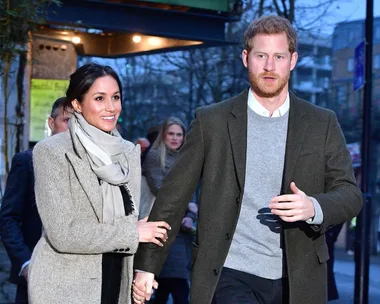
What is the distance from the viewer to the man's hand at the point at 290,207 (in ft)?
14.2

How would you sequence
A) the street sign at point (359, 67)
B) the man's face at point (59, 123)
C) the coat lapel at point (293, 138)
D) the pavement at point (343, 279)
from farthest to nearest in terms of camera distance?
the street sign at point (359, 67) < the pavement at point (343, 279) < the man's face at point (59, 123) < the coat lapel at point (293, 138)

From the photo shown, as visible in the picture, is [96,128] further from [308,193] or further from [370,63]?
[370,63]

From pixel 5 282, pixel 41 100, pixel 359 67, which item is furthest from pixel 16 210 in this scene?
pixel 41 100

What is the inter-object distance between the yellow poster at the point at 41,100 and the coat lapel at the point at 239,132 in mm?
8554

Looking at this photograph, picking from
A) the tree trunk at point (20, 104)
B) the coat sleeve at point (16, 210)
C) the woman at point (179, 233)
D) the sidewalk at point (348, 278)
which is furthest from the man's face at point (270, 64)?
the sidewalk at point (348, 278)

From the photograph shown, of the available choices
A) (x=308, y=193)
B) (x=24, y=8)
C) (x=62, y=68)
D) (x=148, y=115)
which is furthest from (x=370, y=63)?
(x=148, y=115)

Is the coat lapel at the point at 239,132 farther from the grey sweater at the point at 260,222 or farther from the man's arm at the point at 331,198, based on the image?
the man's arm at the point at 331,198

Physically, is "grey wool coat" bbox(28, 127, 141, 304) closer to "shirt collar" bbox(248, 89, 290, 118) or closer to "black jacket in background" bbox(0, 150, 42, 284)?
"shirt collar" bbox(248, 89, 290, 118)

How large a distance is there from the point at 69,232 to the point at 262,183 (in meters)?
0.98

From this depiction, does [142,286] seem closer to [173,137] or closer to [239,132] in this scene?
[239,132]

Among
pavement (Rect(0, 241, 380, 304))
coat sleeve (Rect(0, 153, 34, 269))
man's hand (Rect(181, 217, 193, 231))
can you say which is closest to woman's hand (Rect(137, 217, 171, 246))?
coat sleeve (Rect(0, 153, 34, 269))

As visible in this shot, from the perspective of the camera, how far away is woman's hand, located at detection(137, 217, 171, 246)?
484 cm

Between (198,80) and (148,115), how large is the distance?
1406 cm

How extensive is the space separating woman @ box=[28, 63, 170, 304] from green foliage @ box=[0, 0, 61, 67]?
363 centimetres
